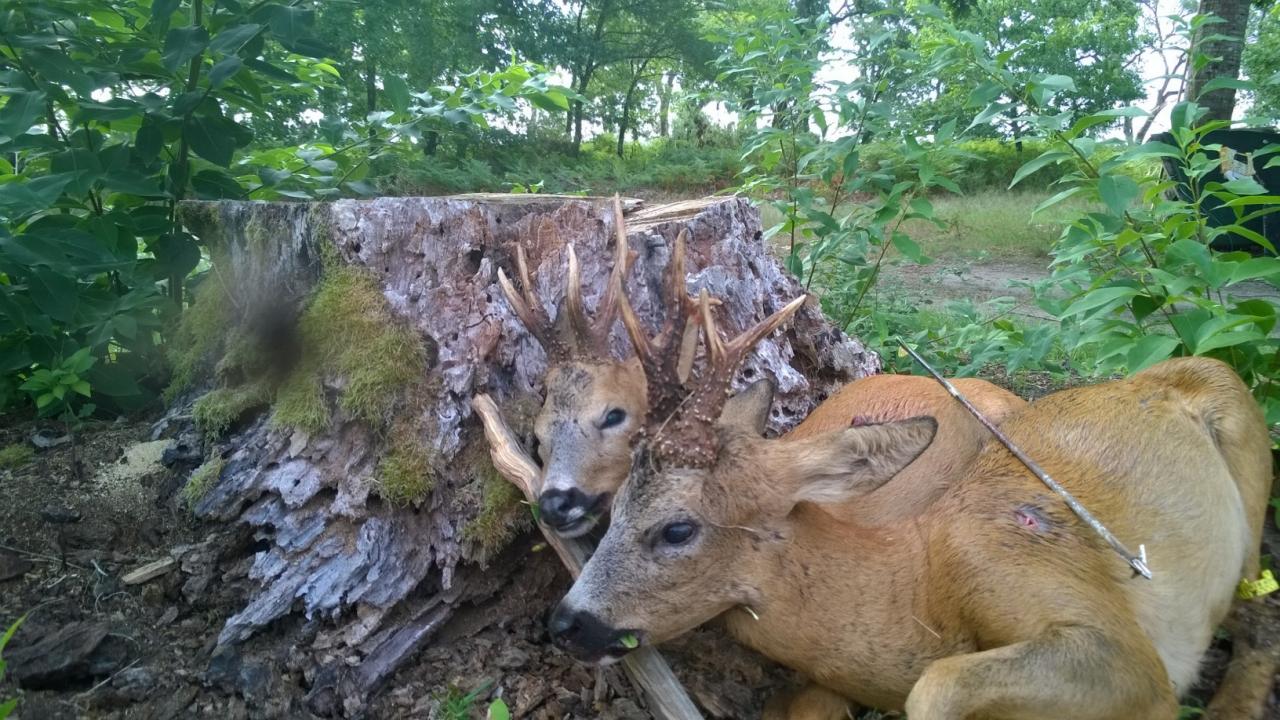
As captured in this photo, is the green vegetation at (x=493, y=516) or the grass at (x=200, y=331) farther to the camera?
the grass at (x=200, y=331)

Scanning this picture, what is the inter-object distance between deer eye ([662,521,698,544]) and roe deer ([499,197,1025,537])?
2.09 feet

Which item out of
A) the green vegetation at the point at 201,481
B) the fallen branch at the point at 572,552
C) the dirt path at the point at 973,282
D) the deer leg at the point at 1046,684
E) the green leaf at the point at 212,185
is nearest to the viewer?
the deer leg at the point at 1046,684

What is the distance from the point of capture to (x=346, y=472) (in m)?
3.82

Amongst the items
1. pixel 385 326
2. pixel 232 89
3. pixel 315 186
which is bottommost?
pixel 385 326

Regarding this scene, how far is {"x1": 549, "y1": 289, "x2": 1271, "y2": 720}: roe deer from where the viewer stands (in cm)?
268

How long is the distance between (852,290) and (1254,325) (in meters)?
3.74

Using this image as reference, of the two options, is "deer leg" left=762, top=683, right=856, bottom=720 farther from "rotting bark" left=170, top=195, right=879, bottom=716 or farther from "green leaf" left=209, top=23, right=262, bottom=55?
"green leaf" left=209, top=23, right=262, bottom=55

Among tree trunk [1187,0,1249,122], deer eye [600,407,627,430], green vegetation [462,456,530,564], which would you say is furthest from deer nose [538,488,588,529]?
tree trunk [1187,0,1249,122]

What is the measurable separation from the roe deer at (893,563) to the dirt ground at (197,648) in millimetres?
459

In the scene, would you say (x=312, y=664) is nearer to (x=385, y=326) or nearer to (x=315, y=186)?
(x=385, y=326)

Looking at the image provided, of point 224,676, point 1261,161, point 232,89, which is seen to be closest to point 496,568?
point 224,676

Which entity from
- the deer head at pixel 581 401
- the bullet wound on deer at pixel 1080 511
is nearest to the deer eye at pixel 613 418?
the deer head at pixel 581 401

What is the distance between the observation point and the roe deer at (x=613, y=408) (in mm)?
3428

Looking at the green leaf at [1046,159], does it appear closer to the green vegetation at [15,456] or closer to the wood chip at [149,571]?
the wood chip at [149,571]
